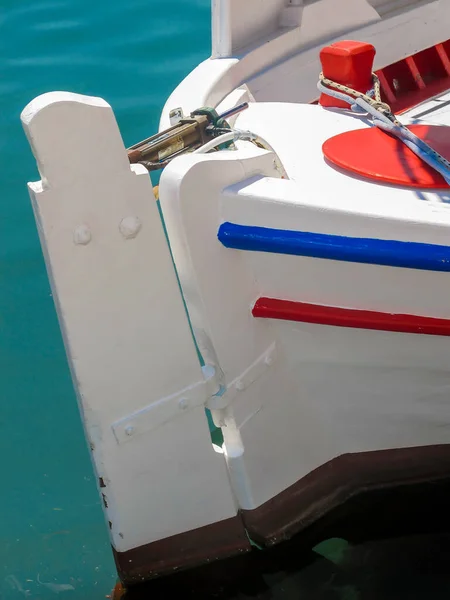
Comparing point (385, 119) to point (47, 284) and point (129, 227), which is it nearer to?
point (129, 227)

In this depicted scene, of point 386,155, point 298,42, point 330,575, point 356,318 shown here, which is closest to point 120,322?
point 356,318

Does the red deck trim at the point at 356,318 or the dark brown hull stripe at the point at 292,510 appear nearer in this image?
the red deck trim at the point at 356,318

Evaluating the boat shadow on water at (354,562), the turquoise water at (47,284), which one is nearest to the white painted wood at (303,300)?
the boat shadow on water at (354,562)

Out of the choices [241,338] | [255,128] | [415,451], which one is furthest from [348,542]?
[255,128]

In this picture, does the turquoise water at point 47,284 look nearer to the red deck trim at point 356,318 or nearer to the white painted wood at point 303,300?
the white painted wood at point 303,300

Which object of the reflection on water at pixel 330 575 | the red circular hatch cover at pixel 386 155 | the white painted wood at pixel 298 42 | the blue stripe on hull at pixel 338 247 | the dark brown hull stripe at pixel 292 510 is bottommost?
the reflection on water at pixel 330 575

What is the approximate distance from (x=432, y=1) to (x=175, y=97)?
1.68 meters

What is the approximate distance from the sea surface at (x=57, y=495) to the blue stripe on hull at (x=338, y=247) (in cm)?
105

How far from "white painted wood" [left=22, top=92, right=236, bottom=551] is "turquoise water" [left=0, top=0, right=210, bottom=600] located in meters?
0.51

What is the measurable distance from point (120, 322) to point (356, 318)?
0.59m

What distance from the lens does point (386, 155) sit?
2.02 meters

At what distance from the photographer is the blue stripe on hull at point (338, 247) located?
1713mm

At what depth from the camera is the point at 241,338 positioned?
199 centimetres

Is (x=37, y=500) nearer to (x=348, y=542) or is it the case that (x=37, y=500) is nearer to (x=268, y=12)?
(x=348, y=542)
